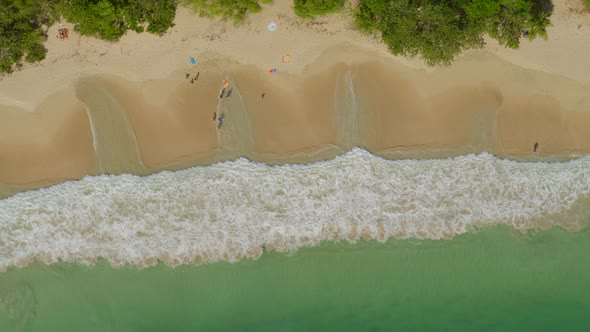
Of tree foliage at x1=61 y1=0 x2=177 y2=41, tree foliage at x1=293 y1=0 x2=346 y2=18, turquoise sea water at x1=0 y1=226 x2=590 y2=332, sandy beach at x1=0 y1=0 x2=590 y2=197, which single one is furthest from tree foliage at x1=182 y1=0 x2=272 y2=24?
turquoise sea water at x1=0 y1=226 x2=590 y2=332

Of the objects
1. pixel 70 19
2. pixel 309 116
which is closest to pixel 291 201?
pixel 309 116

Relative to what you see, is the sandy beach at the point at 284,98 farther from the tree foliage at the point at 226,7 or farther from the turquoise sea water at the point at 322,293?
the turquoise sea water at the point at 322,293

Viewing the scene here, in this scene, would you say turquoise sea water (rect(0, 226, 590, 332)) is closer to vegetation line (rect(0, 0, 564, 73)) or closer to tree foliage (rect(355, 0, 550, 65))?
tree foliage (rect(355, 0, 550, 65))

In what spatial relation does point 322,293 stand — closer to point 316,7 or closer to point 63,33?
point 316,7

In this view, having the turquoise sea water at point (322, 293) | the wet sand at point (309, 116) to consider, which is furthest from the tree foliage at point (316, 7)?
the turquoise sea water at point (322, 293)

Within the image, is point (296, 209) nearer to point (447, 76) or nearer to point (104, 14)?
point (447, 76)
